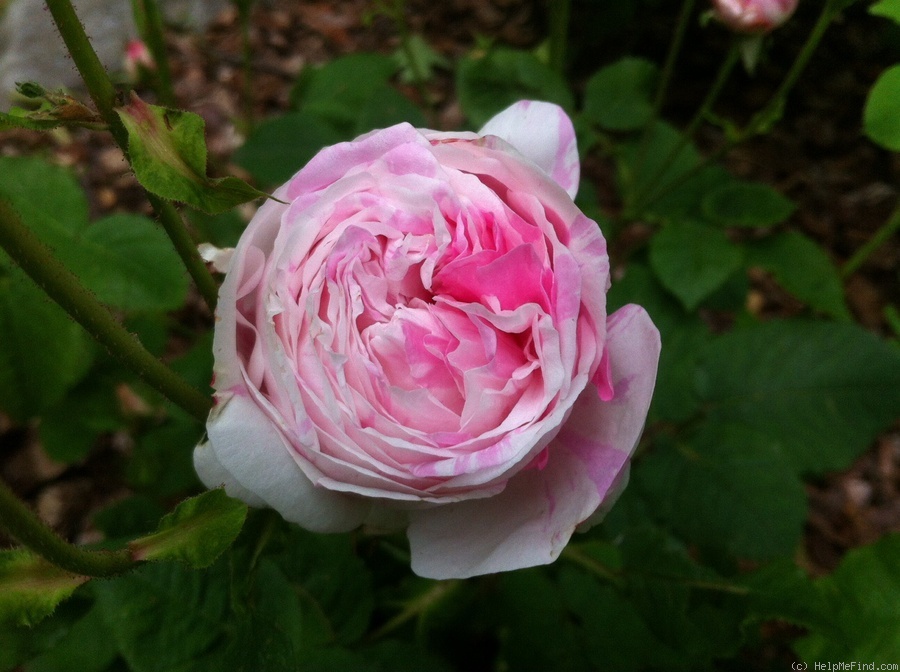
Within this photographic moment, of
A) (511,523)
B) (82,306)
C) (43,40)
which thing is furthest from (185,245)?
(43,40)

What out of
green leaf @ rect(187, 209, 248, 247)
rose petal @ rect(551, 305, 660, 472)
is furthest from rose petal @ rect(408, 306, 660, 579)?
green leaf @ rect(187, 209, 248, 247)

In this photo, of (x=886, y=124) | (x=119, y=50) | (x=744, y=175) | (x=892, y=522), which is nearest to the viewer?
(x=886, y=124)

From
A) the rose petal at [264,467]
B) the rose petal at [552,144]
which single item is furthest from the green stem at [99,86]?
the rose petal at [552,144]

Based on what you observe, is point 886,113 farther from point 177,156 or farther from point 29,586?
point 29,586

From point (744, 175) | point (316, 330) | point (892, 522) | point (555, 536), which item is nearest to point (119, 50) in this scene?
point (744, 175)

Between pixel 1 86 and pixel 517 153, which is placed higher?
pixel 517 153

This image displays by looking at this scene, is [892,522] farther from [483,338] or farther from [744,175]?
[483,338]
